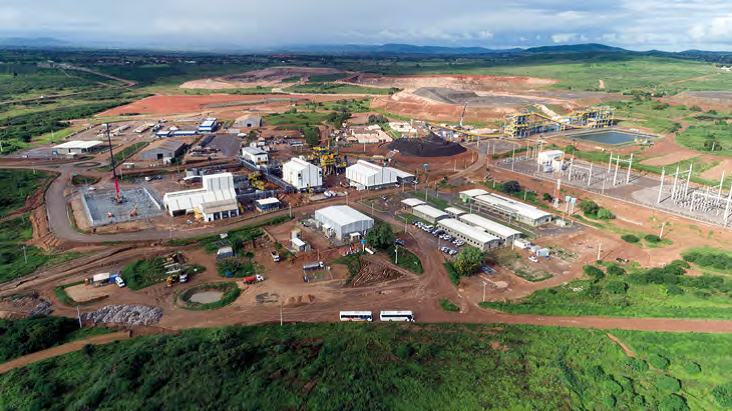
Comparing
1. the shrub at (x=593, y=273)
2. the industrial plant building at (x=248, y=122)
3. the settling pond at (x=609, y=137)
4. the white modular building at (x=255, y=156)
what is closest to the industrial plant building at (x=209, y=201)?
the white modular building at (x=255, y=156)

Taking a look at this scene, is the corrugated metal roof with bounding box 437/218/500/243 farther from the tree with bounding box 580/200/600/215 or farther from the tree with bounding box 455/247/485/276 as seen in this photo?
the tree with bounding box 580/200/600/215

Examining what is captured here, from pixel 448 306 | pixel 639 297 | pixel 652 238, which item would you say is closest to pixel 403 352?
pixel 448 306

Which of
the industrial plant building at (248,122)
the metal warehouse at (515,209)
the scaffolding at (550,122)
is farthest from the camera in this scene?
the industrial plant building at (248,122)

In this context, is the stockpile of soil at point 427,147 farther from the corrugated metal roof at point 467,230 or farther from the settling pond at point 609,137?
the settling pond at point 609,137

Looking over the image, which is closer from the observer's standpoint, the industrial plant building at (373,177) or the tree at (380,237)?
the tree at (380,237)

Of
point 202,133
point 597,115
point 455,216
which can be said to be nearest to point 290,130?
point 202,133

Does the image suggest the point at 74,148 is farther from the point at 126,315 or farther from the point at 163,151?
the point at 126,315

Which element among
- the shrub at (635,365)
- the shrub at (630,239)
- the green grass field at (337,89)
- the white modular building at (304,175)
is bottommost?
the shrub at (635,365)

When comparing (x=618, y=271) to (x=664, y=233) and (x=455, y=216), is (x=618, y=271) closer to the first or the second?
(x=664, y=233)

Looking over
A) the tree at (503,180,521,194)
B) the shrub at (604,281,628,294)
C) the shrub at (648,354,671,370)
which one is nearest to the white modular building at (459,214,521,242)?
the shrub at (604,281,628,294)
